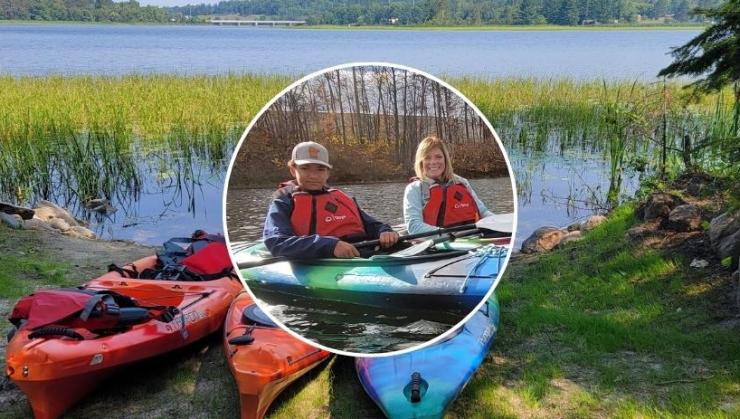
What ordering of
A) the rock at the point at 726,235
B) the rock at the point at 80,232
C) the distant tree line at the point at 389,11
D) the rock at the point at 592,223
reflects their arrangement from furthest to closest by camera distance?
the distant tree line at the point at 389,11, the rock at the point at 80,232, the rock at the point at 592,223, the rock at the point at 726,235

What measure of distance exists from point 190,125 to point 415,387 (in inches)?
410

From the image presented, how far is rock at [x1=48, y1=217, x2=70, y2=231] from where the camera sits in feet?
30.3

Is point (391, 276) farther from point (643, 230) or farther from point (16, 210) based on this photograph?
point (16, 210)

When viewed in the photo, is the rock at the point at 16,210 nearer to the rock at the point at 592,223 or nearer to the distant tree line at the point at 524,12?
the rock at the point at 592,223

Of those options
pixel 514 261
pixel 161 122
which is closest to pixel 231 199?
pixel 514 261

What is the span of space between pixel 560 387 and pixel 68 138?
34.8 feet

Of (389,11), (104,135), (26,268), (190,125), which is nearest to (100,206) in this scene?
(104,135)

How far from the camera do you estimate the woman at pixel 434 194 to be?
218 cm

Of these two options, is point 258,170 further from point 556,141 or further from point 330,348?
point 556,141

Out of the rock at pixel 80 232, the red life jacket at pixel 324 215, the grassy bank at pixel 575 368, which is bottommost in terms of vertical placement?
the rock at pixel 80 232

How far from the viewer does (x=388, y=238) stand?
2176 mm

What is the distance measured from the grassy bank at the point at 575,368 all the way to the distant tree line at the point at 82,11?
117 metres

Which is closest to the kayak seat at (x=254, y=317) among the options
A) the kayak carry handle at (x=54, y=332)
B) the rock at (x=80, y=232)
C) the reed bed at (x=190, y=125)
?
the kayak carry handle at (x=54, y=332)

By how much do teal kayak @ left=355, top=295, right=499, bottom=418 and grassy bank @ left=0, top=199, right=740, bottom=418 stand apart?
0.74 feet
